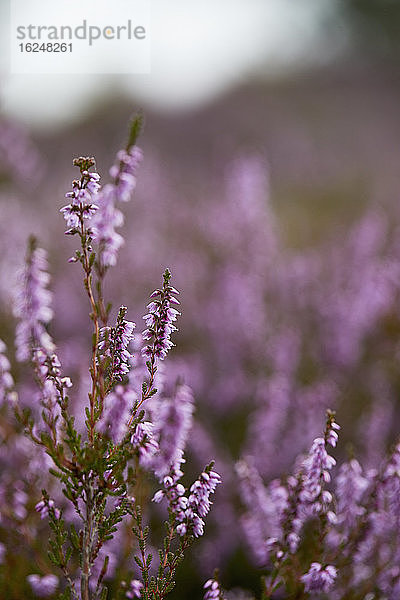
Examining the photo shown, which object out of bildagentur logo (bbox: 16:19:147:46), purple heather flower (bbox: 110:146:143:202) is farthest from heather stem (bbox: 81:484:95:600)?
bildagentur logo (bbox: 16:19:147:46)

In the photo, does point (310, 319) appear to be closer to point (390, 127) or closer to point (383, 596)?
point (383, 596)

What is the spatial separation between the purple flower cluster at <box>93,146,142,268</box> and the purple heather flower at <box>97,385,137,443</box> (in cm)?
54

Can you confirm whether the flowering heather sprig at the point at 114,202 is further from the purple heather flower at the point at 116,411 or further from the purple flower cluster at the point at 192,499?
the purple flower cluster at the point at 192,499

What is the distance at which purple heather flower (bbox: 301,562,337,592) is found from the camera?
245 centimetres

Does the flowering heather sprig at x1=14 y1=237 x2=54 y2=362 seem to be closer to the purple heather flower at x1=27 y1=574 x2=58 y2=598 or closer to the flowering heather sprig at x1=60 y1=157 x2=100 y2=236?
the flowering heather sprig at x1=60 y1=157 x2=100 y2=236

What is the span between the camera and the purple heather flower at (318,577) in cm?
245

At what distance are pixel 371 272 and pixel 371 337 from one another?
0.79 meters

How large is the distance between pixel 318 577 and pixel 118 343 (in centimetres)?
137

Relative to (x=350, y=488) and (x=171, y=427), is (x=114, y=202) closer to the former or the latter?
(x=171, y=427)

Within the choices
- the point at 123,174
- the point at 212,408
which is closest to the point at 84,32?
the point at 123,174

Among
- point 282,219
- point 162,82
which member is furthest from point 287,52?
point 282,219

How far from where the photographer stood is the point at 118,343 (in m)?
2.17

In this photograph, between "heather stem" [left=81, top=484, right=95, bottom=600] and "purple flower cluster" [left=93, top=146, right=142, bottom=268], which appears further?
"purple flower cluster" [left=93, top=146, right=142, bottom=268]

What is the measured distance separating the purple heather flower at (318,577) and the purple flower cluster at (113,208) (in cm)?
160
